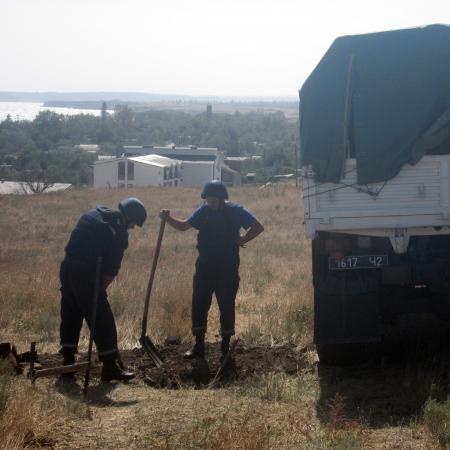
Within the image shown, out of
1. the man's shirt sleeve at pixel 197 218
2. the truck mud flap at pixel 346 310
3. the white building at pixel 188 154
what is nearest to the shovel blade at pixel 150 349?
the man's shirt sleeve at pixel 197 218

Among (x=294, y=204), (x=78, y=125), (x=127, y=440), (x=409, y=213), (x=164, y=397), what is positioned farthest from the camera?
(x=78, y=125)

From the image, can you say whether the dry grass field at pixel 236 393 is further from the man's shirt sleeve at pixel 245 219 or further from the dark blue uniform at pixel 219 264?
the man's shirt sleeve at pixel 245 219

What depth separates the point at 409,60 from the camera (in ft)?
25.6

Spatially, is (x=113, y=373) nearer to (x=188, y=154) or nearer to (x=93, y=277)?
(x=93, y=277)

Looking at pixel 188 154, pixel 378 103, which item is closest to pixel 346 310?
pixel 378 103

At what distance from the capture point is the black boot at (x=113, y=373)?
24.2 ft

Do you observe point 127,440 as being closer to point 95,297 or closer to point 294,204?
point 95,297

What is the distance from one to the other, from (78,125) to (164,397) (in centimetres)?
13350

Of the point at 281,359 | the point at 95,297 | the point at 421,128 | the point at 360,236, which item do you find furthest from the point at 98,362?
the point at 421,128

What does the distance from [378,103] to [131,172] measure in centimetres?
6846

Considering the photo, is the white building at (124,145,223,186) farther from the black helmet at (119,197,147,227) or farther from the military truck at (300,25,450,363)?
the black helmet at (119,197,147,227)

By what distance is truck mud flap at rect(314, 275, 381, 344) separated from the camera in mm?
7520

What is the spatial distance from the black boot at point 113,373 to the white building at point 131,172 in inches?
2560

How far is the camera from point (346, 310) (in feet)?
24.7
